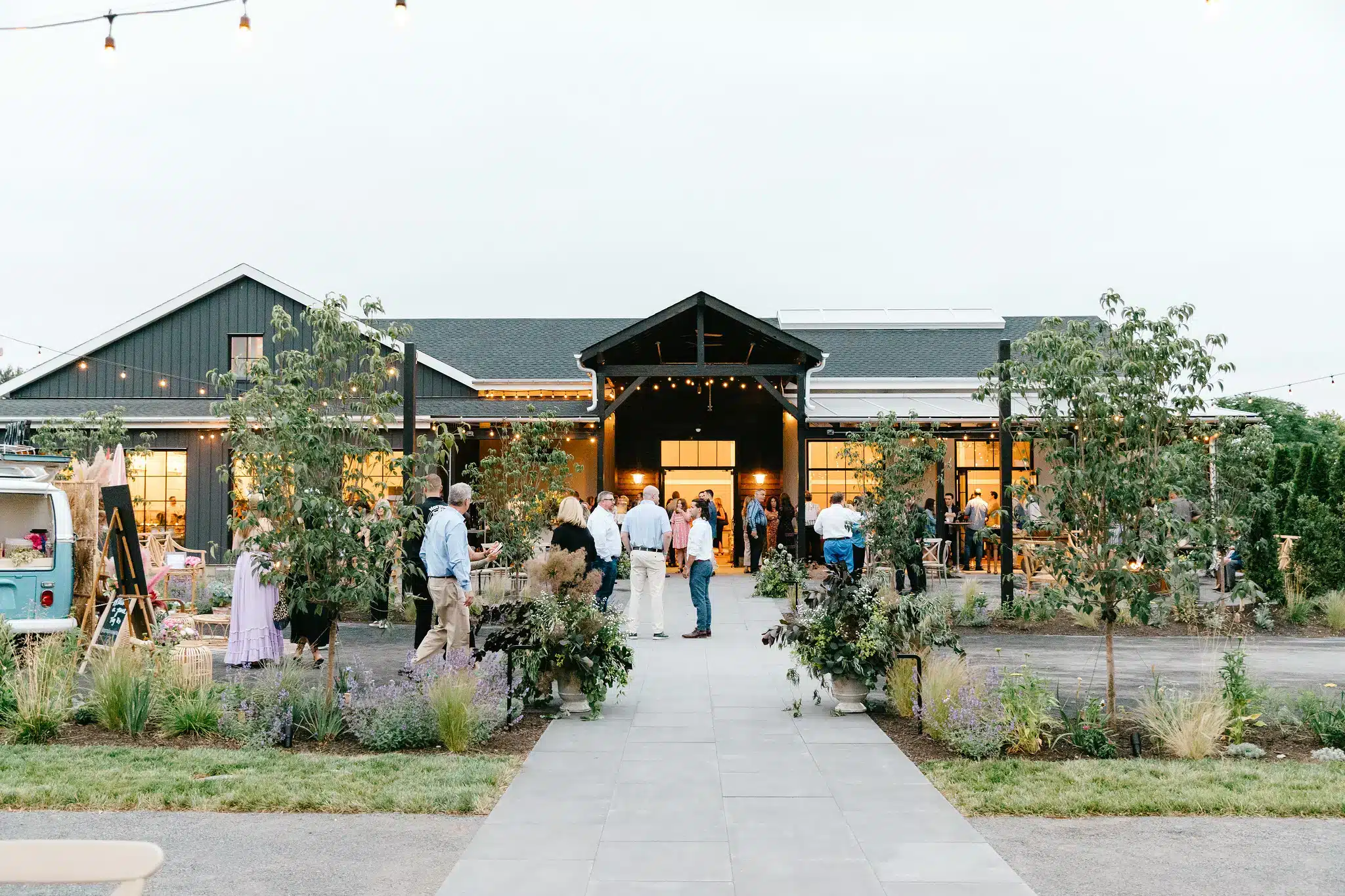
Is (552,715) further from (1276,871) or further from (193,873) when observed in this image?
(1276,871)

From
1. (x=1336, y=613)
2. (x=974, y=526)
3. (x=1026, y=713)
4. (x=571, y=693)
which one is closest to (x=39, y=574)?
(x=571, y=693)

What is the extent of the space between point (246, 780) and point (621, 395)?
572 inches

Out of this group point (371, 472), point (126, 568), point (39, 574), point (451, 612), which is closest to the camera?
point (371, 472)

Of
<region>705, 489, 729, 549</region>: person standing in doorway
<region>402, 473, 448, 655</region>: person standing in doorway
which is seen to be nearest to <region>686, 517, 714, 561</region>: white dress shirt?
<region>402, 473, 448, 655</region>: person standing in doorway

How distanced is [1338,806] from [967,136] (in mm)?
14804

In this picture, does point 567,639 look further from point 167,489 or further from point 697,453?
point 167,489

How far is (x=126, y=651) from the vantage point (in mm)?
8305

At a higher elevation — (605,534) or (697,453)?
(697,453)

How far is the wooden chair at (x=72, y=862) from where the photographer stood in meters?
2.63

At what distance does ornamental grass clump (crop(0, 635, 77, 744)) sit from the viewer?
7211 millimetres

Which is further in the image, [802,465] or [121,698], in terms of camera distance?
[802,465]

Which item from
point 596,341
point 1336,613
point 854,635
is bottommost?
point 1336,613

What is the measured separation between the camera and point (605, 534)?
12547 mm

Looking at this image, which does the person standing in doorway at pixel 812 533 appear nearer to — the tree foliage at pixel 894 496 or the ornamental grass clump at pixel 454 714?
the tree foliage at pixel 894 496
